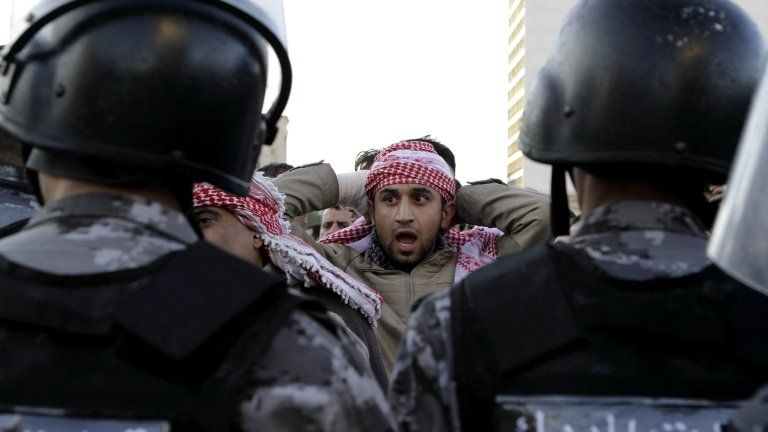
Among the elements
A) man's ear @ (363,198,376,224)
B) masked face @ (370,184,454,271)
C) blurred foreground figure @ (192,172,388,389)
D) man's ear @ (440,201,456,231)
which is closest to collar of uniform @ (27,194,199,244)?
blurred foreground figure @ (192,172,388,389)

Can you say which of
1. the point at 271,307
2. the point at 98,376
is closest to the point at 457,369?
the point at 271,307

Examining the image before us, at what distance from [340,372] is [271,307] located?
17cm

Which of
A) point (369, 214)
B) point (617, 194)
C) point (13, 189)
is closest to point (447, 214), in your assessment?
point (369, 214)

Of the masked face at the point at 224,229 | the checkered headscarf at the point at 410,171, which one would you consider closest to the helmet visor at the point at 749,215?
the masked face at the point at 224,229

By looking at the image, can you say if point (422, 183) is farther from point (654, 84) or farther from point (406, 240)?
point (654, 84)

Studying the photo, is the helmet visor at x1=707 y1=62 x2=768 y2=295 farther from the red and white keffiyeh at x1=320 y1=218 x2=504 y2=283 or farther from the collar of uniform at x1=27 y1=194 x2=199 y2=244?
the red and white keffiyeh at x1=320 y1=218 x2=504 y2=283

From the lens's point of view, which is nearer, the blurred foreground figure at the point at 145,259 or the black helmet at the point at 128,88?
the blurred foreground figure at the point at 145,259

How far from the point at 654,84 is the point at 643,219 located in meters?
0.32

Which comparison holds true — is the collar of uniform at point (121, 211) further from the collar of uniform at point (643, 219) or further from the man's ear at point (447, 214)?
the man's ear at point (447, 214)

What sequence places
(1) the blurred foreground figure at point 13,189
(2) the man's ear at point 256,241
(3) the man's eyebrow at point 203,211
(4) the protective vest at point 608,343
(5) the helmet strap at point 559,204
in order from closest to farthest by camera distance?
(4) the protective vest at point 608,343, (5) the helmet strap at point 559,204, (1) the blurred foreground figure at point 13,189, (3) the man's eyebrow at point 203,211, (2) the man's ear at point 256,241

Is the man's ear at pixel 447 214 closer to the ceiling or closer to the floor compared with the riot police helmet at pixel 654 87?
closer to the floor

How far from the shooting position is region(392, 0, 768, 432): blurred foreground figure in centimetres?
176

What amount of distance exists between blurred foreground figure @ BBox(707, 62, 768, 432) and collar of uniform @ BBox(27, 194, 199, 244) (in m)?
1.02

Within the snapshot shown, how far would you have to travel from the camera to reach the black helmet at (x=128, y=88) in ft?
6.08
